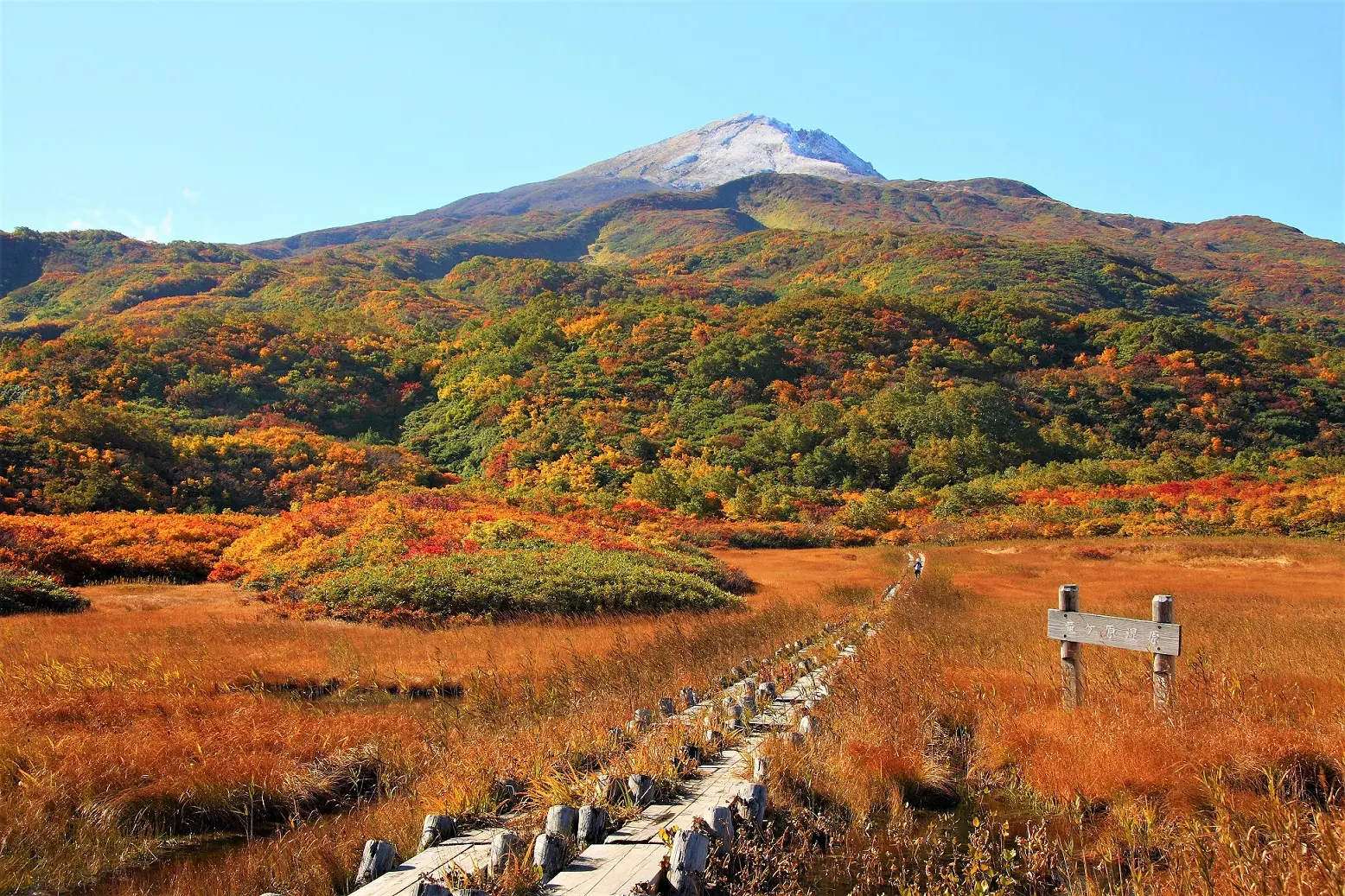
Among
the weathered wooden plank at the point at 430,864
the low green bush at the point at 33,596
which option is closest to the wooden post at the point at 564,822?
the weathered wooden plank at the point at 430,864

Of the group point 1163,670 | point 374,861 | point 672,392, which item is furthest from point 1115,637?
point 672,392

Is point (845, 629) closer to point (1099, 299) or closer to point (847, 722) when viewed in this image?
point (847, 722)

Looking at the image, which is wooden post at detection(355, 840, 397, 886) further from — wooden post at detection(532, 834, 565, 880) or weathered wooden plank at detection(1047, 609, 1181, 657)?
weathered wooden plank at detection(1047, 609, 1181, 657)

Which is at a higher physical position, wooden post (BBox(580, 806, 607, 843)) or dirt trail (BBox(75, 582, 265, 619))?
wooden post (BBox(580, 806, 607, 843))

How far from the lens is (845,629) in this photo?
43.2ft

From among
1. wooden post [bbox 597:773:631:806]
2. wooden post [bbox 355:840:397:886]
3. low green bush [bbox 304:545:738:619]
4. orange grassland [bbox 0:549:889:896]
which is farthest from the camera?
low green bush [bbox 304:545:738:619]

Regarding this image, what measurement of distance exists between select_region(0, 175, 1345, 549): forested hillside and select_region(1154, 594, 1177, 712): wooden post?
25.2 meters

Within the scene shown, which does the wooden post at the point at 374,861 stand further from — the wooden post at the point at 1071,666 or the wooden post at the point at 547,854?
the wooden post at the point at 1071,666

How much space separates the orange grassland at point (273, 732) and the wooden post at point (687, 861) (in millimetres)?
1605

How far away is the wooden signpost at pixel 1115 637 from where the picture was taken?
273 inches


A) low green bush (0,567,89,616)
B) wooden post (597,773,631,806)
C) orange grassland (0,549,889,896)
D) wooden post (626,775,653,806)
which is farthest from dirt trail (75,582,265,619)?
wooden post (626,775,653,806)

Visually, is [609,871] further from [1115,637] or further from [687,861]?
[1115,637]

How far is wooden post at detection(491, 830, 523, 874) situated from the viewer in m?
4.55

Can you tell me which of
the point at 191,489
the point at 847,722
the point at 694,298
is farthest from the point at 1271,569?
the point at 694,298
